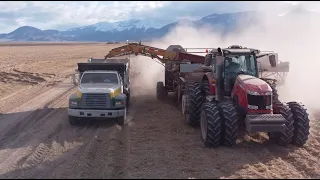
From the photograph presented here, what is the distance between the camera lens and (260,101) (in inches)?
413

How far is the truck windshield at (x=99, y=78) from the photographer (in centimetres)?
1523

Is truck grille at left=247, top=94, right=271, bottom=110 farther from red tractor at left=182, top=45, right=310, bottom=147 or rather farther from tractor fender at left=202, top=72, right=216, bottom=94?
tractor fender at left=202, top=72, right=216, bottom=94

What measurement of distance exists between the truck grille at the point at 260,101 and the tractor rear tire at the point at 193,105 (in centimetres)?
262

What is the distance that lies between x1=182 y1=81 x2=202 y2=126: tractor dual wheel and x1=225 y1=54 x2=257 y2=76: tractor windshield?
5.22 feet

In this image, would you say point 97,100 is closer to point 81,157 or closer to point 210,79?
point 210,79

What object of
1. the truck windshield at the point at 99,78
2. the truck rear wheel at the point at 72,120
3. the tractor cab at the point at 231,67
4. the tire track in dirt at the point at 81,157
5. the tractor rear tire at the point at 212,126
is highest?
the tractor cab at the point at 231,67

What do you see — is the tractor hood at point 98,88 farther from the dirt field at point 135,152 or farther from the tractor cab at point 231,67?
the tractor cab at point 231,67

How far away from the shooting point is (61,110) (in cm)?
1655

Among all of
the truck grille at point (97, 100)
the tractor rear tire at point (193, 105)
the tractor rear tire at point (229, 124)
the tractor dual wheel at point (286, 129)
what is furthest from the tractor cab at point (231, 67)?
the truck grille at point (97, 100)

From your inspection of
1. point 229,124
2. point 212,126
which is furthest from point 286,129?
point 212,126

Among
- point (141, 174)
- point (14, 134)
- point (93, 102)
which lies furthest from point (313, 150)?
point (14, 134)

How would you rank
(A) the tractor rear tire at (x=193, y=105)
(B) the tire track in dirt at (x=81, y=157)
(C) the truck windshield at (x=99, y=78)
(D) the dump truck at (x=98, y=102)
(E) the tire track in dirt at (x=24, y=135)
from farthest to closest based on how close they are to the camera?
1. (C) the truck windshield at (x=99, y=78)
2. (D) the dump truck at (x=98, y=102)
3. (A) the tractor rear tire at (x=193, y=105)
4. (E) the tire track in dirt at (x=24, y=135)
5. (B) the tire track in dirt at (x=81, y=157)

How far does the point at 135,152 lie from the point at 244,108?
2.99m

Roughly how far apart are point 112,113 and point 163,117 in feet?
7.12
